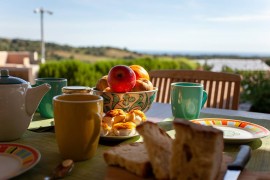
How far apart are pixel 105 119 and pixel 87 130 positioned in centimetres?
16

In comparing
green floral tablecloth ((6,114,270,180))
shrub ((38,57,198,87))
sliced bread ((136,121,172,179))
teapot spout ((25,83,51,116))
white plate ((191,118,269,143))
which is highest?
teapot spout ((25,83,51,116))

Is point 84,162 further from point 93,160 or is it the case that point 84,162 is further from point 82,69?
point 82,69

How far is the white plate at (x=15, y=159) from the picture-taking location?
1.62 ft

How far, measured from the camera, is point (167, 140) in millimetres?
532

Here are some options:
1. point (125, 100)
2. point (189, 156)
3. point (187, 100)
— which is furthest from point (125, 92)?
point (189, 156)

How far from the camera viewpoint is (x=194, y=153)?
0.42 meters

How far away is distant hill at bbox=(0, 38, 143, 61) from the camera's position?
12.2 metres

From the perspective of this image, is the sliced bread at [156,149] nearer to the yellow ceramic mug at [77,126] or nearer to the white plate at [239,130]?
the yellow ceramic mug at [77,126]

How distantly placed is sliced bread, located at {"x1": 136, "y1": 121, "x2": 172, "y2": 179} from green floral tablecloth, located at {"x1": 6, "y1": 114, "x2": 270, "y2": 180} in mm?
106

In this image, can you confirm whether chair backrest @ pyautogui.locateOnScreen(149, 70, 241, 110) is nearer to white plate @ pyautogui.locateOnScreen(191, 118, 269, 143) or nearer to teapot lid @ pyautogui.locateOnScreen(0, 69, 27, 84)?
white plate @ pyautogui.locateOnScreen(191, 118, 269, 143)

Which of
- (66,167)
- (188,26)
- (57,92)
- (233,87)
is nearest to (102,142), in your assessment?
(66,167)

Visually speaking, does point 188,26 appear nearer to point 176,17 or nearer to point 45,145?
point 176,17

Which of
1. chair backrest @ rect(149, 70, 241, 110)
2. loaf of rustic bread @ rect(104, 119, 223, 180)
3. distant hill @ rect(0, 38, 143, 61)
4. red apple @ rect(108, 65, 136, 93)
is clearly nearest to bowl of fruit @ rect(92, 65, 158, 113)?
red apple @ rect(108, 65, 136, 93)

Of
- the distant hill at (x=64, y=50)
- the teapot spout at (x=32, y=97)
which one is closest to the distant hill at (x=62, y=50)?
the distant hill at (x=64, y=50)
